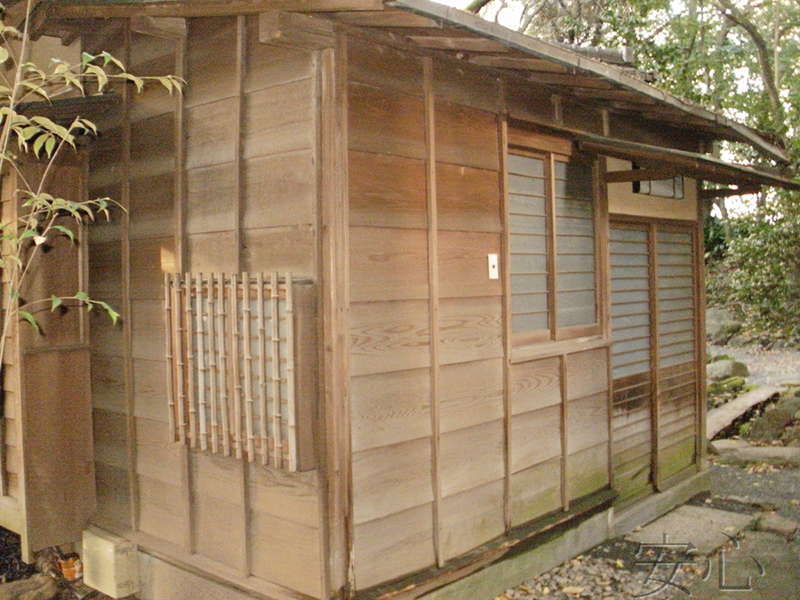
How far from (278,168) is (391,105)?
0.83 metres

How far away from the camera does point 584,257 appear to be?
21.3ft

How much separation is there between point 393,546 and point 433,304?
1.53 meters

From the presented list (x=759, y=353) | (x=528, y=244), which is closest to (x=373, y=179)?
(x=528, y=244)

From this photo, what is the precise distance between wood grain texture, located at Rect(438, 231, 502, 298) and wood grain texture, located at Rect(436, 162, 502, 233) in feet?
0.21

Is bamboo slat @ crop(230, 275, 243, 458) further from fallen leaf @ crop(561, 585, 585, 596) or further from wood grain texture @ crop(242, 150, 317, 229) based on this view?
fallen leaf @ crop(561, 585, 585, 596)

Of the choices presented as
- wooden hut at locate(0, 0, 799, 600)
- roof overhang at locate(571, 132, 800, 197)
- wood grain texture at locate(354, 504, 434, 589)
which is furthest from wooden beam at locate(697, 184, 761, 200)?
wood grain texture at locate(354, 504, 434, 589)

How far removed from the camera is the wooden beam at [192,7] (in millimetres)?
3625

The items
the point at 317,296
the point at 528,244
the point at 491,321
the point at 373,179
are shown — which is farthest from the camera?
the point at 528,244

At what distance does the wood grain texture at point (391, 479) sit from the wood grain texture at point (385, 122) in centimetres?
A: 183

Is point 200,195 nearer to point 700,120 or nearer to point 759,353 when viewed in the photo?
point 700,120

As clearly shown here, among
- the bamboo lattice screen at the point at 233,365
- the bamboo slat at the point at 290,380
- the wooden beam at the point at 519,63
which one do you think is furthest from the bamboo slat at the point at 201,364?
the wooden beam at the point at 519,63

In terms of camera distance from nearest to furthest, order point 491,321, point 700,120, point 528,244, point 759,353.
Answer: point 491,321
point 528,244
point 700,120
point 759,353

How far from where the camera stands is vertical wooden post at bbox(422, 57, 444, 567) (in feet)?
15.5

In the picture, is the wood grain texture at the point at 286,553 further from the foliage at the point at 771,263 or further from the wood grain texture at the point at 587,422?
the foliage at the point at 771,263
